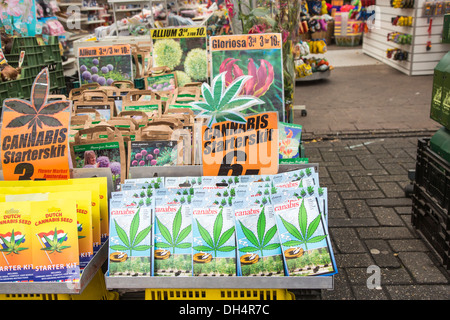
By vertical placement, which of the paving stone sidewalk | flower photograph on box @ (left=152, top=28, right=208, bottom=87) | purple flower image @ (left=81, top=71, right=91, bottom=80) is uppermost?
flower photograph on box @ (left=152, top=28, right=208, bottom=87)

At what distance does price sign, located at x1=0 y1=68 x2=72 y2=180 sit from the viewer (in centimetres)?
208

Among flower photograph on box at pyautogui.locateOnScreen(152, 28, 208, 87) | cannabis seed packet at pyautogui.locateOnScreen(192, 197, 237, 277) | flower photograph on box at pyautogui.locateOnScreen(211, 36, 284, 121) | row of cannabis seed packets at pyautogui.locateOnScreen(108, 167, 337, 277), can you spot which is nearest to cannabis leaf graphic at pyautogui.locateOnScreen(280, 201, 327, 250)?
row of cannabis seed packets at pyautogui.locateOnScreen(108, 167, 337, 277)

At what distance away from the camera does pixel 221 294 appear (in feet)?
5.42

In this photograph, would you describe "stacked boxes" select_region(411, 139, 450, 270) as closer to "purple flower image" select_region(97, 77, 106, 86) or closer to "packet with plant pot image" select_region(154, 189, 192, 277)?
"packet with plant pot image" select_region(154, 189, 192, 277)

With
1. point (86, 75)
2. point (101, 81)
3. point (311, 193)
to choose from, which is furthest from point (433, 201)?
point (86, 75)

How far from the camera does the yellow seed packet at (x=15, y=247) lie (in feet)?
5.63

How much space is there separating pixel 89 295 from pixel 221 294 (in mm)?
611

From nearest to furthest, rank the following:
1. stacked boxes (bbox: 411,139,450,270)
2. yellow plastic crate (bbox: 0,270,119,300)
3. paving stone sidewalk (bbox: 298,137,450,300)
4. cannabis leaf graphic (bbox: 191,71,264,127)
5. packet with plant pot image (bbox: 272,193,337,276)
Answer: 1. packet with plant pot image (bbox: 272,193,337,276)
2. yellow plastic crate (bbox: 0,270,119,300)
3. cannabis leaf graphic (bbox: 191,71,264,127)
4. paving stone sidewalk (bbox: 298,137,450,300)
5. stacked boxes (bbox: 411,139,450,270)

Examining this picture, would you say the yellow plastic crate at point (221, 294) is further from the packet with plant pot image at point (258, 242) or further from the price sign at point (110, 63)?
the price sign at point (110, 63)

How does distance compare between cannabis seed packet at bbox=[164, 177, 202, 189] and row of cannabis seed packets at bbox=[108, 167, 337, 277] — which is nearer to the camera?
row of cannabis seed packets at bbox=[108, 167, 337, 277]

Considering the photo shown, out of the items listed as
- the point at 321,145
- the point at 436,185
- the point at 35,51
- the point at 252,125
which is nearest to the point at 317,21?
the point at 321,145

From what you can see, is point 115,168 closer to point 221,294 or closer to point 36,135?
point 36,135
